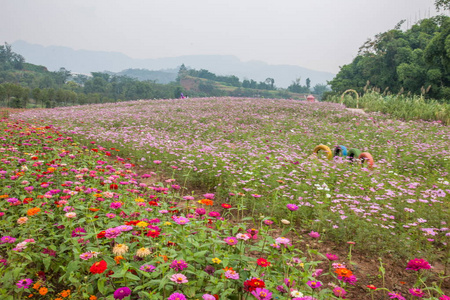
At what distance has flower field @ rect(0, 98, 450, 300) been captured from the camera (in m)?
1.86

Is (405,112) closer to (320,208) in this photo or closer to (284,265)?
(320,208)

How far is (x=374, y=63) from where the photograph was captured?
39.3m

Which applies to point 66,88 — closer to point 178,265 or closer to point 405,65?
point 405,65

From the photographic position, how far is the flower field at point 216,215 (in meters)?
1.86

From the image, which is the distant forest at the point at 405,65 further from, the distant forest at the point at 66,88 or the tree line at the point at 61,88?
the tree line at the point at 61,88

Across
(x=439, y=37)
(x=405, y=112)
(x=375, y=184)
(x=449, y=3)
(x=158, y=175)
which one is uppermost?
(x=449, y=3)

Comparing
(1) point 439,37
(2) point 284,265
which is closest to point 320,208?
(2) point 284,265

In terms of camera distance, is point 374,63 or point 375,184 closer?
point 375,184

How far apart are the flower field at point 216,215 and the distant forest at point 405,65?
23.3 m

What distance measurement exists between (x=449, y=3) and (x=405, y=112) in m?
14.3

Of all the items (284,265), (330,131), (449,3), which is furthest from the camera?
(449,3)

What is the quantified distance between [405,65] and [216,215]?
38.2 metres

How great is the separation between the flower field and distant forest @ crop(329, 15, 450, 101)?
23.3 metres

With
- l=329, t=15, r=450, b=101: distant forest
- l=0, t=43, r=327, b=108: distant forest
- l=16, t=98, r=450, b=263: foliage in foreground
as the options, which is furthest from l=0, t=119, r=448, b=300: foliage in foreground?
l=0, t=43, r=327, b=108: distant forest
